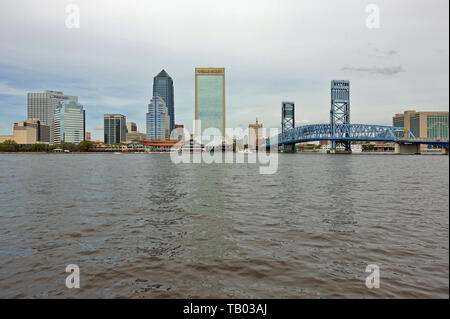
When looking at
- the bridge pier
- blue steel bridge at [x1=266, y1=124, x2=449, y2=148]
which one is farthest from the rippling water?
the bridge pier

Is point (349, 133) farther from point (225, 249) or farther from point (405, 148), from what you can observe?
point (225, 249)

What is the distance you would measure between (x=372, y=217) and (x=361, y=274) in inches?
289

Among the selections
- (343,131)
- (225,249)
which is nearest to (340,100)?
(343,131)

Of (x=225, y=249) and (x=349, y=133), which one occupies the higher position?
(x=349, y=133)

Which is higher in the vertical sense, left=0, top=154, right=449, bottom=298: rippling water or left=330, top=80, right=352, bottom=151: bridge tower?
left=330, top=80, right=352, bottom=151: bridge tower

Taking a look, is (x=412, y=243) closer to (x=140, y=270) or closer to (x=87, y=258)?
(x=140, y=270)

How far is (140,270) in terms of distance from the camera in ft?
25.6

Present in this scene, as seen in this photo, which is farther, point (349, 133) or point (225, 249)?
point (349, 133)

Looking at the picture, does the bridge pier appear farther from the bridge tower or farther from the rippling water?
the rippling water

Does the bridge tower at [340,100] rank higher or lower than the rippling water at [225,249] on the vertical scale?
higher

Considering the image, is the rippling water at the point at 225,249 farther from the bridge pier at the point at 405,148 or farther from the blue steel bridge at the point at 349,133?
the bridge pier at the point at 405,148

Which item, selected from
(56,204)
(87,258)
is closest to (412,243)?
(87,258)

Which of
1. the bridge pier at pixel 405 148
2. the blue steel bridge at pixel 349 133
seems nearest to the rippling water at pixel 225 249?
the blue steel bridge at pixel 349 133

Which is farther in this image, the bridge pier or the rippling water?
the bridge pier
